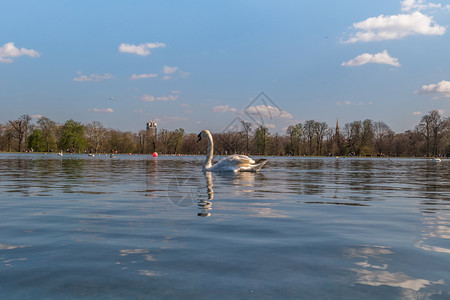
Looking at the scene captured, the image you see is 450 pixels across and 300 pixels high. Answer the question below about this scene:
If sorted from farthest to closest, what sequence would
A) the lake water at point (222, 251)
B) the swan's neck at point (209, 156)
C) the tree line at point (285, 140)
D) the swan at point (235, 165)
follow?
the tree line at point (285, 140) → the swan's neck at point (209, 156) → the swan at point (235, 165) → the lake water at point (222, 251)

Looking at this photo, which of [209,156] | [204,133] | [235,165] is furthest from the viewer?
[204,133]

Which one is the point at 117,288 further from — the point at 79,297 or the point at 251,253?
the point at 251,253

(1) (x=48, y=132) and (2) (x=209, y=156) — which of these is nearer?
(2) (x=209, y=156)

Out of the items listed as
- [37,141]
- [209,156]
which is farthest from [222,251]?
[37,141]

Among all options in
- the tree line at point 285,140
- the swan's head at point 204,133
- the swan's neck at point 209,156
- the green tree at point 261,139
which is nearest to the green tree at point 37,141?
the tree line at point 285,140

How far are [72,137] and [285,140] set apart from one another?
82.6 m

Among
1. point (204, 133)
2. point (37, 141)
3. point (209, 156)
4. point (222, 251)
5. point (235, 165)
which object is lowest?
point (222, 251)

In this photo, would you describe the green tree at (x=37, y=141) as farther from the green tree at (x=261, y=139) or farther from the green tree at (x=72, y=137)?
the green tree at (x=261, y=139)

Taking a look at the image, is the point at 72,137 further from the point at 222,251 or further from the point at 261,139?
the point at 222,251

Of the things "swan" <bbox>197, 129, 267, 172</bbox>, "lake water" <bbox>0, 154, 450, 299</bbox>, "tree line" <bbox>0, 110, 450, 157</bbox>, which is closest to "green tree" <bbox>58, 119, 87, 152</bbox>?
"tree line" <bbox>0, 110, 450, 157</bbox>

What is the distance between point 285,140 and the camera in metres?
157

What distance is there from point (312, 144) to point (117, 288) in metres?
151

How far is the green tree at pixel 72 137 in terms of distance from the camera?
5413 inches

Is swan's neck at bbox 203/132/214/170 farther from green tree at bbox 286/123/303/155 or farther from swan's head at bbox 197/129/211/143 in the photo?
green tree at bbox 286/123/303/155
